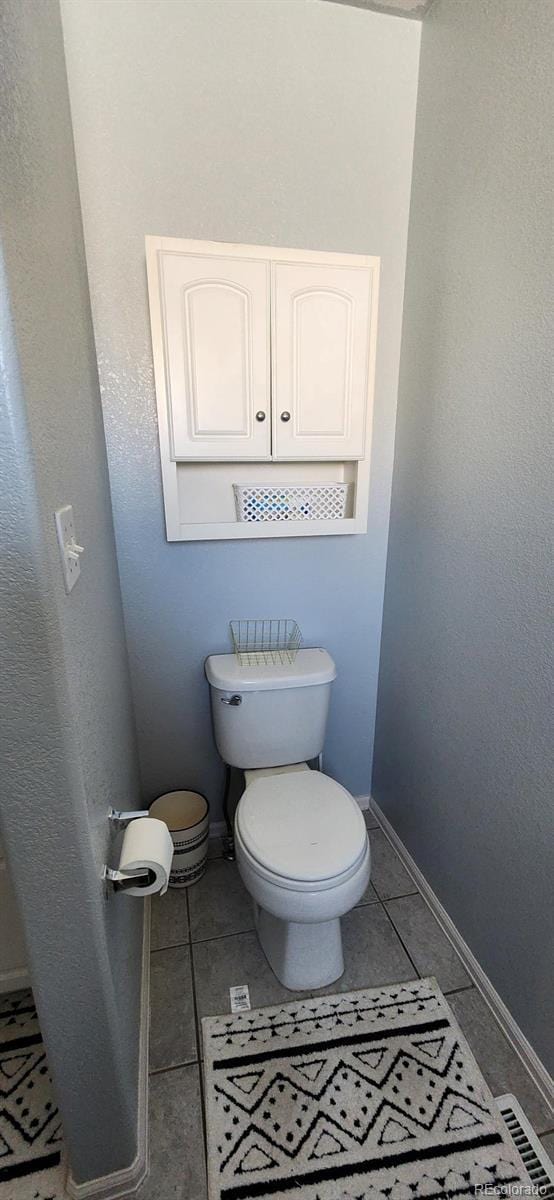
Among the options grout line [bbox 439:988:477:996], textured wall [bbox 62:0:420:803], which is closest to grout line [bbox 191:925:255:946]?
grout line [bbox 439:988:477:996]

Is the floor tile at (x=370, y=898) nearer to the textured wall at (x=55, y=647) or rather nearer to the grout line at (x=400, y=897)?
the grout line at (x=400, y=897)

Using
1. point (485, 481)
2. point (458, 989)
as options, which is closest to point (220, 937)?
point (458, 989)

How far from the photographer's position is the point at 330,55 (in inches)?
49.6

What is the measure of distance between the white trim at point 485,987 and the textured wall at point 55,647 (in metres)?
0.86

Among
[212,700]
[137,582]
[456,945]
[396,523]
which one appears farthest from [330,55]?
[456,945]

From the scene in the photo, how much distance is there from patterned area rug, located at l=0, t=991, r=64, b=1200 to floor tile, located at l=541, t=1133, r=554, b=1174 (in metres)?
0.96

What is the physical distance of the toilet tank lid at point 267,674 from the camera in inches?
56.8

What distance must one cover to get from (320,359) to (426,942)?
66.2 inches

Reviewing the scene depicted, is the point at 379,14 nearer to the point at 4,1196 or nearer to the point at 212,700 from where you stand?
the point at 212,700

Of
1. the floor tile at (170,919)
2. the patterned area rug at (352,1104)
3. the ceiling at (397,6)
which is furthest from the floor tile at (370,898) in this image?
the ceiling at (397,6)

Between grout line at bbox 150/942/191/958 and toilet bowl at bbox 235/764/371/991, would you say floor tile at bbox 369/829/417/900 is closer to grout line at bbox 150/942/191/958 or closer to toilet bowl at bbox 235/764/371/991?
toilet bowl at bbox 235/764/371/991

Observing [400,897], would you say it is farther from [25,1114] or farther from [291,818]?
[25,1114]

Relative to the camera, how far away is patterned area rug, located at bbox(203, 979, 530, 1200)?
0.95 meters

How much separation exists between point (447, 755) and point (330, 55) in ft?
6.16
